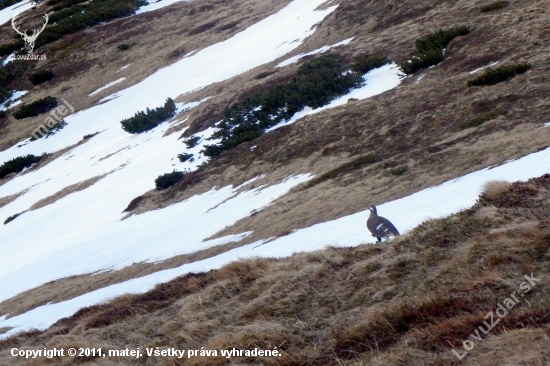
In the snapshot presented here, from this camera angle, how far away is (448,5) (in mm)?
31672

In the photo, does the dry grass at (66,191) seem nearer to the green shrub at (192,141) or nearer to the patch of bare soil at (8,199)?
the patch of bare soil at (8,199)

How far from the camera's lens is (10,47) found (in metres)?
61.5

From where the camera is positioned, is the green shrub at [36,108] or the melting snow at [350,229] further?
the green shrub at [36,108]

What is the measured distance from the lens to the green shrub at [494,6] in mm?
27922

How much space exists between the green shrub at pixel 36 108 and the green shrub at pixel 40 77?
460 cm

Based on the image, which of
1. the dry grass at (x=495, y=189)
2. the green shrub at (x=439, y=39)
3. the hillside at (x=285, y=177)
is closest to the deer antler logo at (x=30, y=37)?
the hillside at (x=285, y=177)

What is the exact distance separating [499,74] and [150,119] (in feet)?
73.5

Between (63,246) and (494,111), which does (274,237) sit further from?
(63,246)

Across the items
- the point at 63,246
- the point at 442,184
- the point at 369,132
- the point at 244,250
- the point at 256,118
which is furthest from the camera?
the point at 256,118

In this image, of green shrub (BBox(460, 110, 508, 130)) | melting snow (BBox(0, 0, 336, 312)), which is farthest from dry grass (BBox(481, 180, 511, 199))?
melting snow (BBox(0, 0, 336, 312))

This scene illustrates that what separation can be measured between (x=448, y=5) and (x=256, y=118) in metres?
10.3

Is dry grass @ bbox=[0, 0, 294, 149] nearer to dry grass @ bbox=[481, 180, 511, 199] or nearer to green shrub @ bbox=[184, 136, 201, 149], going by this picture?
green shrub @ bbox=[184, 136, 201, 149]

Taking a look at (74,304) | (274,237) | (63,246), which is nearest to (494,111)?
(274,237)

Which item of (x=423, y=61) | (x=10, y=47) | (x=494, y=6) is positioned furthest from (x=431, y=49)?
(x=10, y=47)
